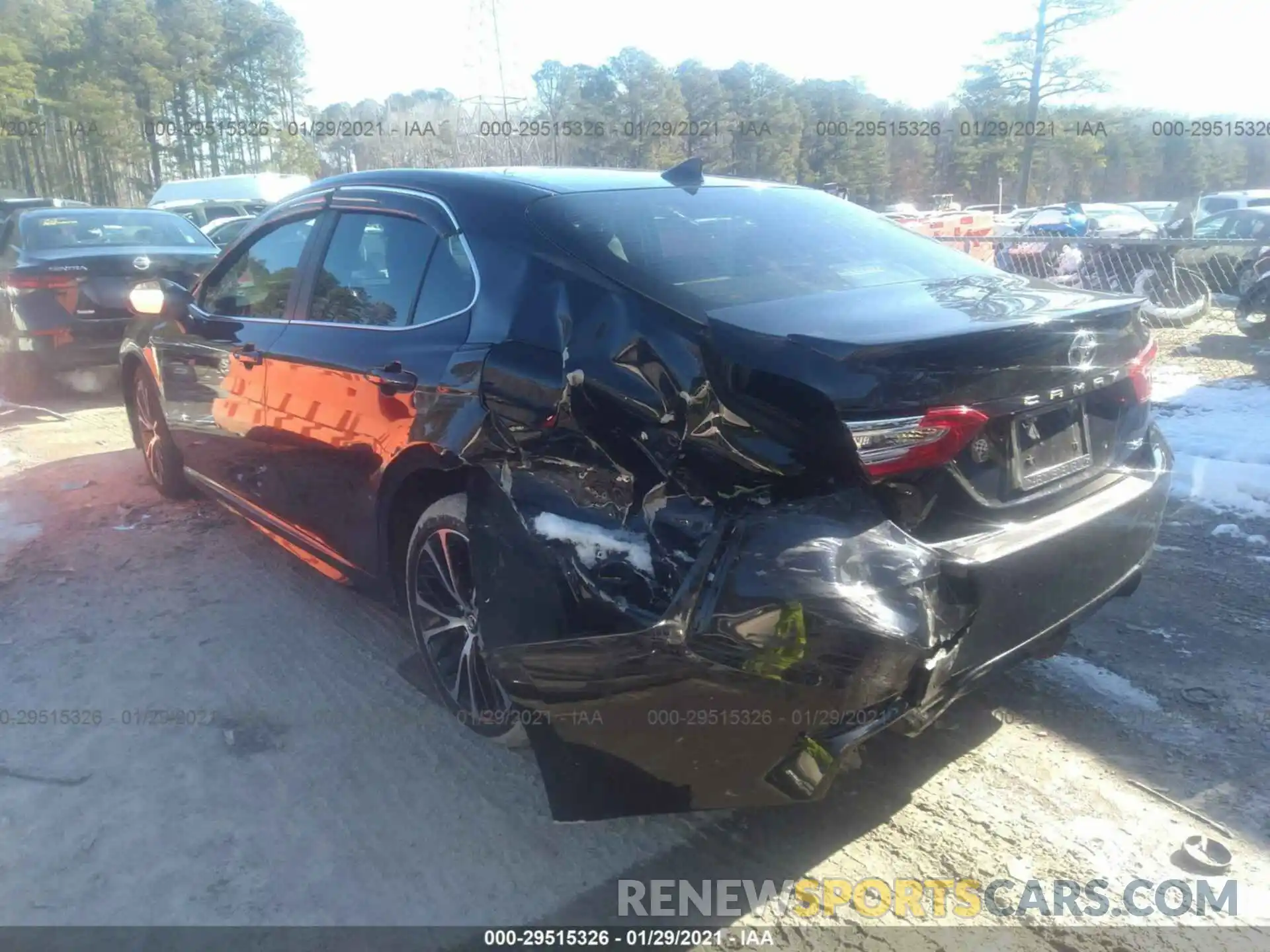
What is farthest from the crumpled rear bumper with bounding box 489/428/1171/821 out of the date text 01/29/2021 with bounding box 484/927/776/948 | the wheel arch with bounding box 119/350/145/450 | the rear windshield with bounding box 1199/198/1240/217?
the rear windshield with bounding box 1199/198/1240/217

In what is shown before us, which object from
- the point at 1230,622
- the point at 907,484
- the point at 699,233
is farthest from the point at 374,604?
the point at 1230,622

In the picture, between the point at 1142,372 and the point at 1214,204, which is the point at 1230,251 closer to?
the point at 1214,204

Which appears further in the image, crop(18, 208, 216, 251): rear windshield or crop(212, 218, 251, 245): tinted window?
crop(212, 218, 251, 245): tinted window

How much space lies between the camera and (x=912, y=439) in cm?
227

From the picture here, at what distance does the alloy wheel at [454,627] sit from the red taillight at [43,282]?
6311 millimetres

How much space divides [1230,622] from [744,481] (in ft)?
8.46

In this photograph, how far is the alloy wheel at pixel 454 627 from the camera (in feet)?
10.1

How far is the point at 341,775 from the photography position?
119 inches

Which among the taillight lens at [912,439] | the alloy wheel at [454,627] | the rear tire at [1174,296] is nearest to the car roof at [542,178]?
the alloy wheel at [454,627]

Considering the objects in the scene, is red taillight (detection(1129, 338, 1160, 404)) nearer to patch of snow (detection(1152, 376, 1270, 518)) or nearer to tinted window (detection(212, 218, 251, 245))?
patch of snow (detection(1152, 376, 1270, 518))

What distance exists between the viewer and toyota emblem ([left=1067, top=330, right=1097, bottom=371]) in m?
2.56

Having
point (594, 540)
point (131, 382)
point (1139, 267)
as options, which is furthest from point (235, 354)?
point (1139, 267)

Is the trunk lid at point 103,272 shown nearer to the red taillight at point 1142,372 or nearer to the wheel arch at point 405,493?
the wheel arch at point 405,493

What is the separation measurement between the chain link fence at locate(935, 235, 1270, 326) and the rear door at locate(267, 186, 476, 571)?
865 cm
